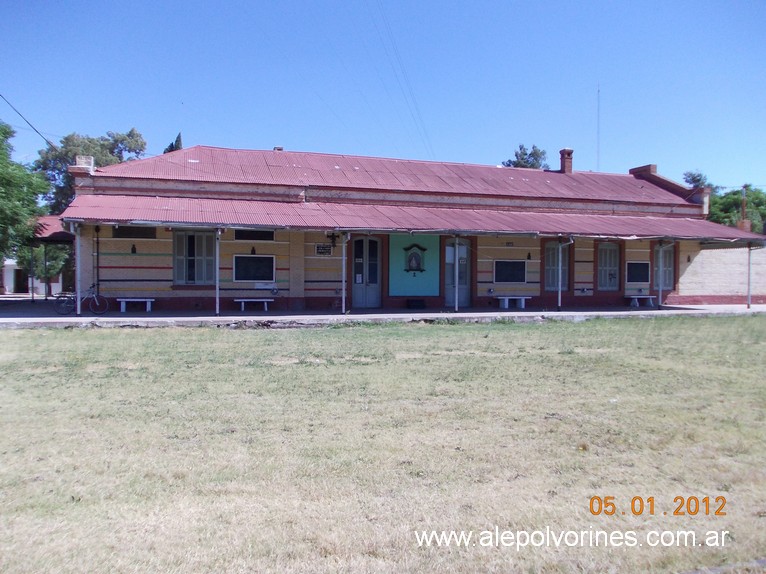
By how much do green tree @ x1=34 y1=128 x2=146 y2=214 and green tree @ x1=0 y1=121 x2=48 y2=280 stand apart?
54.1ft

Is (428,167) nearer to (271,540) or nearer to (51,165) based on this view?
(271,540)

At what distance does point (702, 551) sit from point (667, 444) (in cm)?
200

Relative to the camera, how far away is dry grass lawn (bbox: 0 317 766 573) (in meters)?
3.44

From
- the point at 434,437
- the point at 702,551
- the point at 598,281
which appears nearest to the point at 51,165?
the point at 598,281

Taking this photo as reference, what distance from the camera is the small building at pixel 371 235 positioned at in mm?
17859

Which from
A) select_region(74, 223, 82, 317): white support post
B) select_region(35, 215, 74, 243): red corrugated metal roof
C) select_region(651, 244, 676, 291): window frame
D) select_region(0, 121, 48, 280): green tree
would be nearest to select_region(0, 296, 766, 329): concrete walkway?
select_region(74, 223, 82, 317): white support post

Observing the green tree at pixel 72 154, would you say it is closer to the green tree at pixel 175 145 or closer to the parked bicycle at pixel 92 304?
the green tree at pixel 175 145

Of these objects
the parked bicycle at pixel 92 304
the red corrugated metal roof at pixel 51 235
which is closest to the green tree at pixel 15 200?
the red corrugated metal roof at pixel 51 235

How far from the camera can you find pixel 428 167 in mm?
24906

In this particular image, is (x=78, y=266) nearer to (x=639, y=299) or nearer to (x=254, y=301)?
(x=254, y=301)

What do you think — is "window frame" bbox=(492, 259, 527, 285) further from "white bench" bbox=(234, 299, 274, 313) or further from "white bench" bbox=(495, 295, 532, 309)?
"white bench" bbox=(234, 299, 274, 313)

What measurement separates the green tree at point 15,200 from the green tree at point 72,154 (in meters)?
16.5

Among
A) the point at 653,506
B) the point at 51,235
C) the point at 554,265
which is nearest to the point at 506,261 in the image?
the point at 554,265

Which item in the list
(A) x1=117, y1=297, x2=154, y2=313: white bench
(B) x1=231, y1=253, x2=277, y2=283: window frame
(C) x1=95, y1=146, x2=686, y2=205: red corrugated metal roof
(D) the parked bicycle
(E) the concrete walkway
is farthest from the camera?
(C) x1=95, y1=146, x2=686, y2=205: red corrugated metal roof
